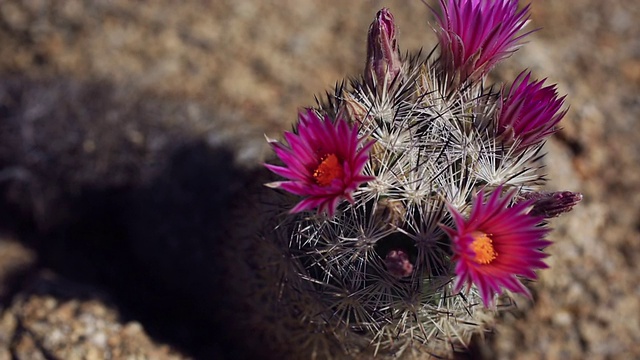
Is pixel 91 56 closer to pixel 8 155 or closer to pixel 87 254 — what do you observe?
pixel 8 155

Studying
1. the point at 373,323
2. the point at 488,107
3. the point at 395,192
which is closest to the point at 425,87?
the point at 488,107

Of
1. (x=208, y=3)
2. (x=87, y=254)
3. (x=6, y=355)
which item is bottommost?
A: (x=6, y=355)

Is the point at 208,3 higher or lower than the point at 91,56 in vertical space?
higher

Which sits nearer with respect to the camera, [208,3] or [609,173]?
[609,173]

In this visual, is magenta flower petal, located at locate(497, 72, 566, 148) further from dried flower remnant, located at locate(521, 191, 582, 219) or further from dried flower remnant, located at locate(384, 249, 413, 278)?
dried flower remnant, located at locate(384, 249, 413, 278)

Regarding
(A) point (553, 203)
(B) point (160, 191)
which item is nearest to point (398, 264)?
(A) point (553, 203)

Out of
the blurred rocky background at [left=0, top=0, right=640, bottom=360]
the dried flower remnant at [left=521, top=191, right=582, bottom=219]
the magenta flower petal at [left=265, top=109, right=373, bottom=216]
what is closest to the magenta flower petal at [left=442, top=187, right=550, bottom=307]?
the dried flower remnant at [left=521, top=191, right=582, bottom=219]

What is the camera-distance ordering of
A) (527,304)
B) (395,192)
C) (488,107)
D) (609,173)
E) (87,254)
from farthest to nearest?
1. (609,173)
2. (87,254)
3. (527,304)
4. (488,107)
5. (395,192)
